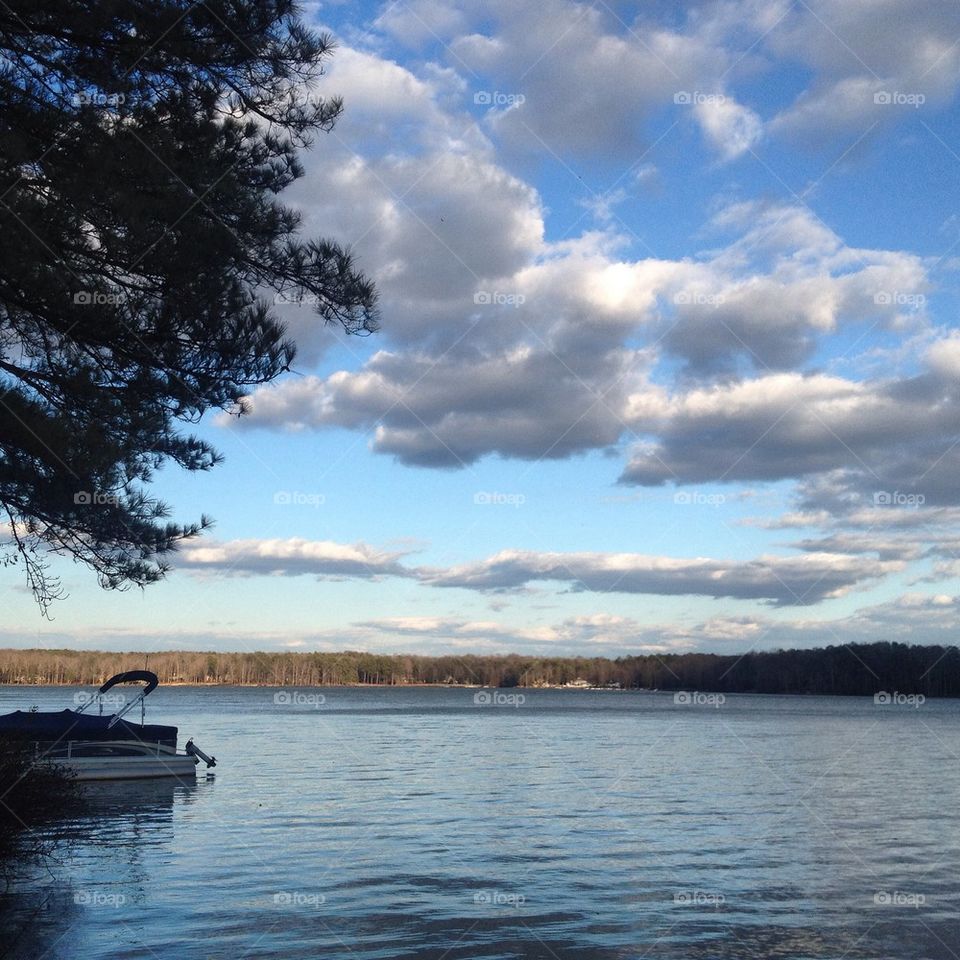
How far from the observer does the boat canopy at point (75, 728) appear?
32312 millimetres

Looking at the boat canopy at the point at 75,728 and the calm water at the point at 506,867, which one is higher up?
the boat canopy at the point at 75,728

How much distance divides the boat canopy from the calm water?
2.05 meters

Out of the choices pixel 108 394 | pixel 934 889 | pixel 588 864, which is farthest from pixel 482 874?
pixel 108 394

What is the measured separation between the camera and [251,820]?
2744 centimetres

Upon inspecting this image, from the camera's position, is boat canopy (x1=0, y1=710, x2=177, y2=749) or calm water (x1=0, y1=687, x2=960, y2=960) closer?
calm water (x1=0, y1=687, x2=960, y2=960)

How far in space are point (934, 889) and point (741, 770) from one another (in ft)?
91.7

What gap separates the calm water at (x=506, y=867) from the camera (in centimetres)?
1398

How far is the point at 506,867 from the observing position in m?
20.1

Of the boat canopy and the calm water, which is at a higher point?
the boat canopy

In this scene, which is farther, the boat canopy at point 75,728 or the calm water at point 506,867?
the boat canopy at point 75,728

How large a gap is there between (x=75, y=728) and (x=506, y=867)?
2043 centimetres

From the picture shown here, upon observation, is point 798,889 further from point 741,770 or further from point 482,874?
point 741,770

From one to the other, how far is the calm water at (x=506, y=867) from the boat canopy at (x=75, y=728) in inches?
80.8

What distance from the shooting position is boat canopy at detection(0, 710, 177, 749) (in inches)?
1272
